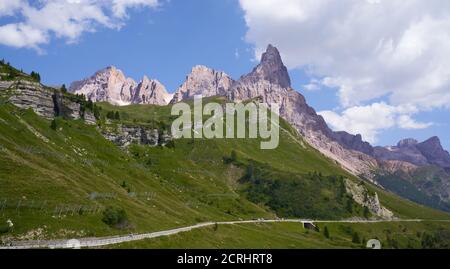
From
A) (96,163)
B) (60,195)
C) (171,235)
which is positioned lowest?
(171,235)

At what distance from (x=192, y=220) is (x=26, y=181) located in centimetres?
7434

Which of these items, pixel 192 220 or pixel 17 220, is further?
pixel 192 220

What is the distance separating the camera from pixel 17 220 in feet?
298
